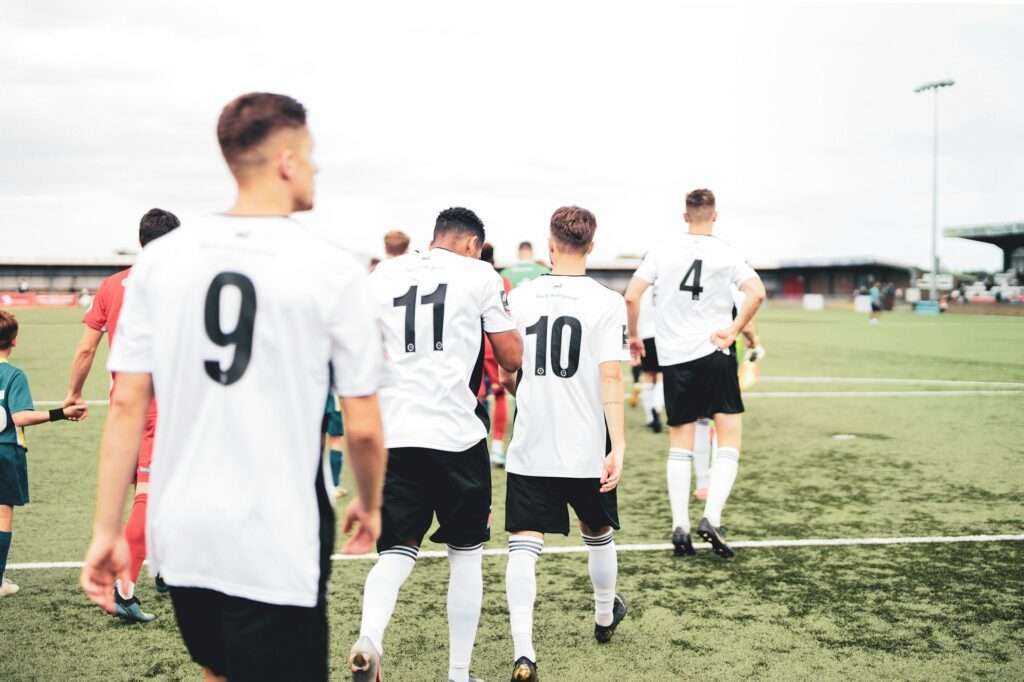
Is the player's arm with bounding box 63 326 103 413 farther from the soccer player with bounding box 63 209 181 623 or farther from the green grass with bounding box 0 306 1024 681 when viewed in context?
the green grass with bounding box 0 306 1024 681

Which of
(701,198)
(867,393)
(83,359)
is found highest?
(701,198)

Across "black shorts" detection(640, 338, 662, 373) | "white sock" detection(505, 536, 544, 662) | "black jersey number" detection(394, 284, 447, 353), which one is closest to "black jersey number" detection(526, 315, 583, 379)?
"black jersey number" detection(394, 284, 447, 353)

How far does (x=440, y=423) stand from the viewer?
4039 millimetres

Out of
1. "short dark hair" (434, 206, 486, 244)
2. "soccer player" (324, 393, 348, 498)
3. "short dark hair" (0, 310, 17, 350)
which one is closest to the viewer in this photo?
"short dark hair" (434, 206, 486, 244)

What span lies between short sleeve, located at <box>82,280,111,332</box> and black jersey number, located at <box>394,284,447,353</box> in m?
2.07

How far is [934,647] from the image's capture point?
4637 mm

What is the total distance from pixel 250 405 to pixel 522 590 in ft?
7.77

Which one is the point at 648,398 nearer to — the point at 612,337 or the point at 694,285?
the point at 694,285

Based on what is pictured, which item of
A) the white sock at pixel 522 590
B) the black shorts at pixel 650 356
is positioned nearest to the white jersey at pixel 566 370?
the white sock at pixel 522 590

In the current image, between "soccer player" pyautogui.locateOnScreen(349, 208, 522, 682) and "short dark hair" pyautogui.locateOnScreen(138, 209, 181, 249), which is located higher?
"short dark hair" pyautogui.locateOnScreen(138, 209, 181, 249)

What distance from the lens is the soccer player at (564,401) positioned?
175 inches

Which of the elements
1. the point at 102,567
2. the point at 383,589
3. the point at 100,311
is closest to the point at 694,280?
the point at 383,589

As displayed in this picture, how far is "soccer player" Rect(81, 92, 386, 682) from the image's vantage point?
7.66 ft

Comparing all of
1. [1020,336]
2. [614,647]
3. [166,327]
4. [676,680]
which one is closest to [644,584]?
[614,647]
